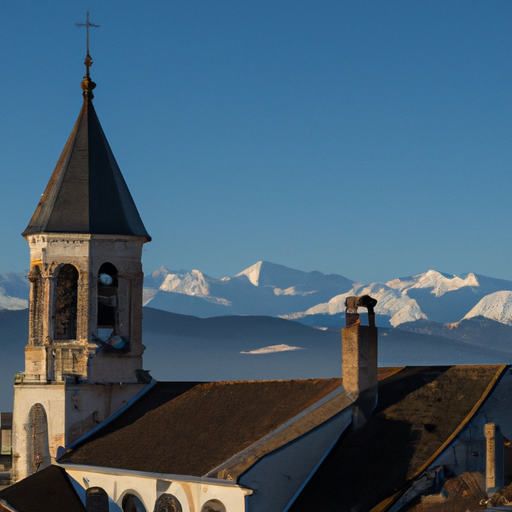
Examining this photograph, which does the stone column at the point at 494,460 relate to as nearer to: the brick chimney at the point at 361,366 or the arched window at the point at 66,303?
the brick chimney at the point at 361,366

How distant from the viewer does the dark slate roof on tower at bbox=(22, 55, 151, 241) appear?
150ft

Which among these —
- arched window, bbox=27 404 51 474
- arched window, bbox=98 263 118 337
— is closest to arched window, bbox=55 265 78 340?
arched window, bbox=98 263 118 337

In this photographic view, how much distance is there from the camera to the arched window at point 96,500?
40.0 meters

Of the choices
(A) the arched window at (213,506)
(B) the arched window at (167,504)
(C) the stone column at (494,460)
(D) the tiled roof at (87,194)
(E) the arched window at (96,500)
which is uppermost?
(D) the tiled roof at (87,194)

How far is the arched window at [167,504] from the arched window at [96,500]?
2915mm

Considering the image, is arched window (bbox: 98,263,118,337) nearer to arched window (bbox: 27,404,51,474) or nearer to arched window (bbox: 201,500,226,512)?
arched window (bbox: 27,404,51,474)

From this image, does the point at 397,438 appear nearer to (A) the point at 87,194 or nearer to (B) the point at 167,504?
(B) the point at 167,504

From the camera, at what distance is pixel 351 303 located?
3728cm

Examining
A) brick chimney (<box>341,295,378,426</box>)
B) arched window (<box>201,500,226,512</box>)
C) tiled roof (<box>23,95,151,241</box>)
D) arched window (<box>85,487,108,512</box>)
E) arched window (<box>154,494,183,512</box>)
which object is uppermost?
tiled roof (<box>23,95,151,241</box>)

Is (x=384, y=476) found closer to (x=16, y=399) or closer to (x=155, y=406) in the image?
(x=155, y=406)

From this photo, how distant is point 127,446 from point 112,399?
463cm

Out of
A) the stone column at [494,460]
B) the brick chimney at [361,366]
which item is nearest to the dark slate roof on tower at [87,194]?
the brick chimney at [361,366]

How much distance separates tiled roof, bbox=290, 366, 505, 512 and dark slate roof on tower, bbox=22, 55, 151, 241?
13.5 meters

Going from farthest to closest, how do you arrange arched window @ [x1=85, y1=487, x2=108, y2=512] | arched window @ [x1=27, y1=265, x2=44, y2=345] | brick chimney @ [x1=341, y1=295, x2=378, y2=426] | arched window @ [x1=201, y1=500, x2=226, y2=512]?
arched window @ [x1=27, y1=265, x2=44, y2=345] → arched window @ [x1=85, y1=487, x2=108, y2=512] → brick chimney @ [x1=341, y1=295, x2=378, y2=426] → arched window @ [x1=201, y1=500, x2=226, y2=512]
